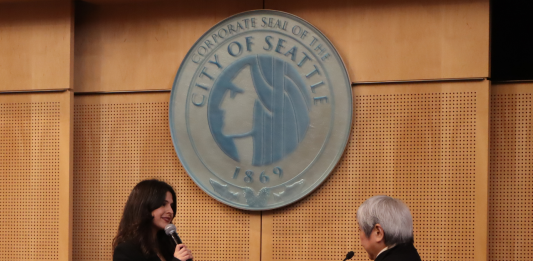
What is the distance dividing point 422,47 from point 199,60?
1990 millimetres

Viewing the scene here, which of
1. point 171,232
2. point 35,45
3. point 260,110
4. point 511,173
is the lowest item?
point 171,232

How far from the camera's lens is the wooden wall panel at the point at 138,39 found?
546cm

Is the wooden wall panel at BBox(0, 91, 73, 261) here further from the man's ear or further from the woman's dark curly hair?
the man's ear

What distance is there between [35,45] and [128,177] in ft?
5.17

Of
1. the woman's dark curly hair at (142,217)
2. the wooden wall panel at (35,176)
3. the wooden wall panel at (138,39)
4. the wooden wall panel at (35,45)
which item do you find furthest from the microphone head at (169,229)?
the wooden wall panel at (35,45)

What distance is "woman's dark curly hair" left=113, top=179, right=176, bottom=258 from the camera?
3.35 meters

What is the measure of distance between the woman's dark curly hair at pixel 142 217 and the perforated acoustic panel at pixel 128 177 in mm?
1815

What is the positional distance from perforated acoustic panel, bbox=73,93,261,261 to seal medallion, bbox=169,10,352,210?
0.17m

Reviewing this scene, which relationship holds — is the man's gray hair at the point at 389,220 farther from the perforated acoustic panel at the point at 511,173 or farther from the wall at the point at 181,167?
the perforated acoustic panel at the point at 511,173

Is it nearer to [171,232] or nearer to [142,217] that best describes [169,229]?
[171,232]

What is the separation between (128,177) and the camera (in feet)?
18.2

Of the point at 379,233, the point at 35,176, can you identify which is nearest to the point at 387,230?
the point at 379,233

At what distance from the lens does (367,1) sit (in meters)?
5.14

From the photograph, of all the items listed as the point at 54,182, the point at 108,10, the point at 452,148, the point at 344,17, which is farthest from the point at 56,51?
the point at 452,148
